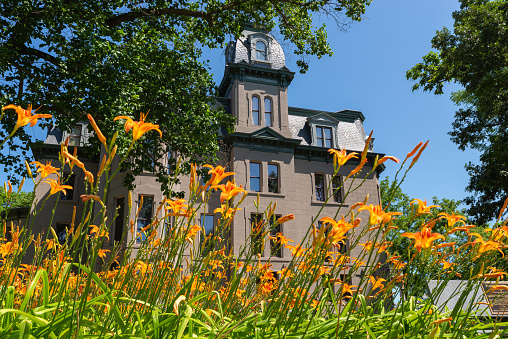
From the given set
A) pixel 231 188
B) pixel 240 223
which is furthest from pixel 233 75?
pixel 231 188

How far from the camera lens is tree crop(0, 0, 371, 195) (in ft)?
26.4

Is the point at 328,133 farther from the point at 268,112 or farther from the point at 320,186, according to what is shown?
the point at 268,112

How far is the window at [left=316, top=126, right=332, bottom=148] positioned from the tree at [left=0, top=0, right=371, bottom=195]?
9.36 meters

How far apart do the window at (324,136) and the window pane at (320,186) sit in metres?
1.83

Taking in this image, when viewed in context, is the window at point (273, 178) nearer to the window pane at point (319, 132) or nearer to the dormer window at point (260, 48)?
the window pane at point (319, 132)

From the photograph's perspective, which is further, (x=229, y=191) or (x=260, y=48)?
(x=260, y=48)

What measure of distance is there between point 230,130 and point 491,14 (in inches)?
369

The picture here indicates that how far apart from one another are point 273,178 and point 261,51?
286 inches

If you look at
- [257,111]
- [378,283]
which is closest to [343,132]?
[257,111]

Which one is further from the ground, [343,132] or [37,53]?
[343,132]

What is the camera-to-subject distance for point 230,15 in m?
11.1

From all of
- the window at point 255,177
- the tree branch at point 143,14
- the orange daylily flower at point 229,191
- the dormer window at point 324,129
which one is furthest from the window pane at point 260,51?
the orange daylily flower at point 229,191

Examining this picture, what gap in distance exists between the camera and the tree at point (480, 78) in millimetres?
12250

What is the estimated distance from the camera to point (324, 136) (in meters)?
21.2
